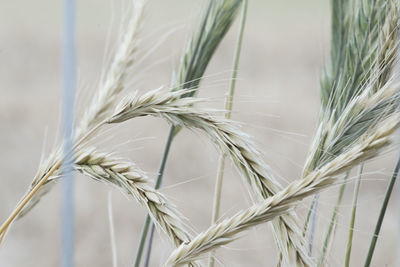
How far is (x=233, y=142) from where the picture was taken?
653 mm

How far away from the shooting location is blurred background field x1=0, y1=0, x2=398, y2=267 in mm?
838

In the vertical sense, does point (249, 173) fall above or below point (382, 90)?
below

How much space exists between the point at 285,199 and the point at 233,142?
99 mm

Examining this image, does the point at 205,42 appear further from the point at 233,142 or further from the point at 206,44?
the point at 233,142

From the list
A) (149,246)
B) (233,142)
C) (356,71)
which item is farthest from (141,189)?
(356,71)

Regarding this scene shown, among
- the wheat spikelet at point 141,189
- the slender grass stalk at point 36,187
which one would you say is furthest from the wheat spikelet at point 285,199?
the slender grass stalk at point 36,187

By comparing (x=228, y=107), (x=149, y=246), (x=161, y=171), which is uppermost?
(x=228, y=107)

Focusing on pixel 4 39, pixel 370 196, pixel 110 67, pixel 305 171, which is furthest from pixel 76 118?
pixel 370 196

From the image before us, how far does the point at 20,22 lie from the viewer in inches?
33.3

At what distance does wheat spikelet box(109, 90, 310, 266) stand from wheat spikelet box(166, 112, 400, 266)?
0.17 ft

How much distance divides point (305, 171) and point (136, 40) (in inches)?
11.9

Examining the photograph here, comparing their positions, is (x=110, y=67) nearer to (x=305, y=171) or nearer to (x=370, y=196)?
(x=305, y=171)

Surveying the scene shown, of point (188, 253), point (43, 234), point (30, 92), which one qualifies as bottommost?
point (43, 234)

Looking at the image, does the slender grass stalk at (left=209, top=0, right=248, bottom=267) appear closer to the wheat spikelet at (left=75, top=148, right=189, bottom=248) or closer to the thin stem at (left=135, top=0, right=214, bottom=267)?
the thin stem at (left=135, top=0, right=214, bottom=267)
